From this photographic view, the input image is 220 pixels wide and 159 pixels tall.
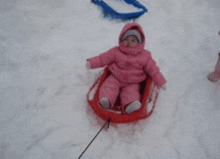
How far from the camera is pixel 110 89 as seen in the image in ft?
4.94

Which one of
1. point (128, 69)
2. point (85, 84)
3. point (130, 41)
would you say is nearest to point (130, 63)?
point (128, 69)

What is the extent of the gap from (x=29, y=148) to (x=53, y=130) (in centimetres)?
20

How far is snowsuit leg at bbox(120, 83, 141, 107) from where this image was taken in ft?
4.79

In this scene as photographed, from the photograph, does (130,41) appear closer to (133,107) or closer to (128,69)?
(128,69)

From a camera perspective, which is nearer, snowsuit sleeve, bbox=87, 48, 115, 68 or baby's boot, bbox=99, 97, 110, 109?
baby's boot, bbox=99, 97, 110, 109

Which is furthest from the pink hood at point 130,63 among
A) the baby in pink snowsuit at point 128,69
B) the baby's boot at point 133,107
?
the baby's boot at point 133,107

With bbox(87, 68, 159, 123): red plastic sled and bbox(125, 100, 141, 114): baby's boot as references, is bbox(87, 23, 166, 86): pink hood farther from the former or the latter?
bbox(125, 100, 141, 114): baby's boot

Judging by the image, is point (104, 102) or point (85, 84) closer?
point (104, 102)

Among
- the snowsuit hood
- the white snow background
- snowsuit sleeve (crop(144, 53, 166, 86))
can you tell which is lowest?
the white snow background

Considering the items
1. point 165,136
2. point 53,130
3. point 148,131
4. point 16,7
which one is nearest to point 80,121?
point 53,130

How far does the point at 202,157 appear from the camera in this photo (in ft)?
4.54

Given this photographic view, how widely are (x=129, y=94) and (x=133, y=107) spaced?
0.14 metres

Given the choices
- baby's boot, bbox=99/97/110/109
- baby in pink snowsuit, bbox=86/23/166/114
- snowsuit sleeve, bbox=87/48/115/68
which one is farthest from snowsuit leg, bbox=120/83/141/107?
snowsuit sleeve, bbox=87/48/115/68

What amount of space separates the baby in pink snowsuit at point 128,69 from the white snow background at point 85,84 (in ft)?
0.79
